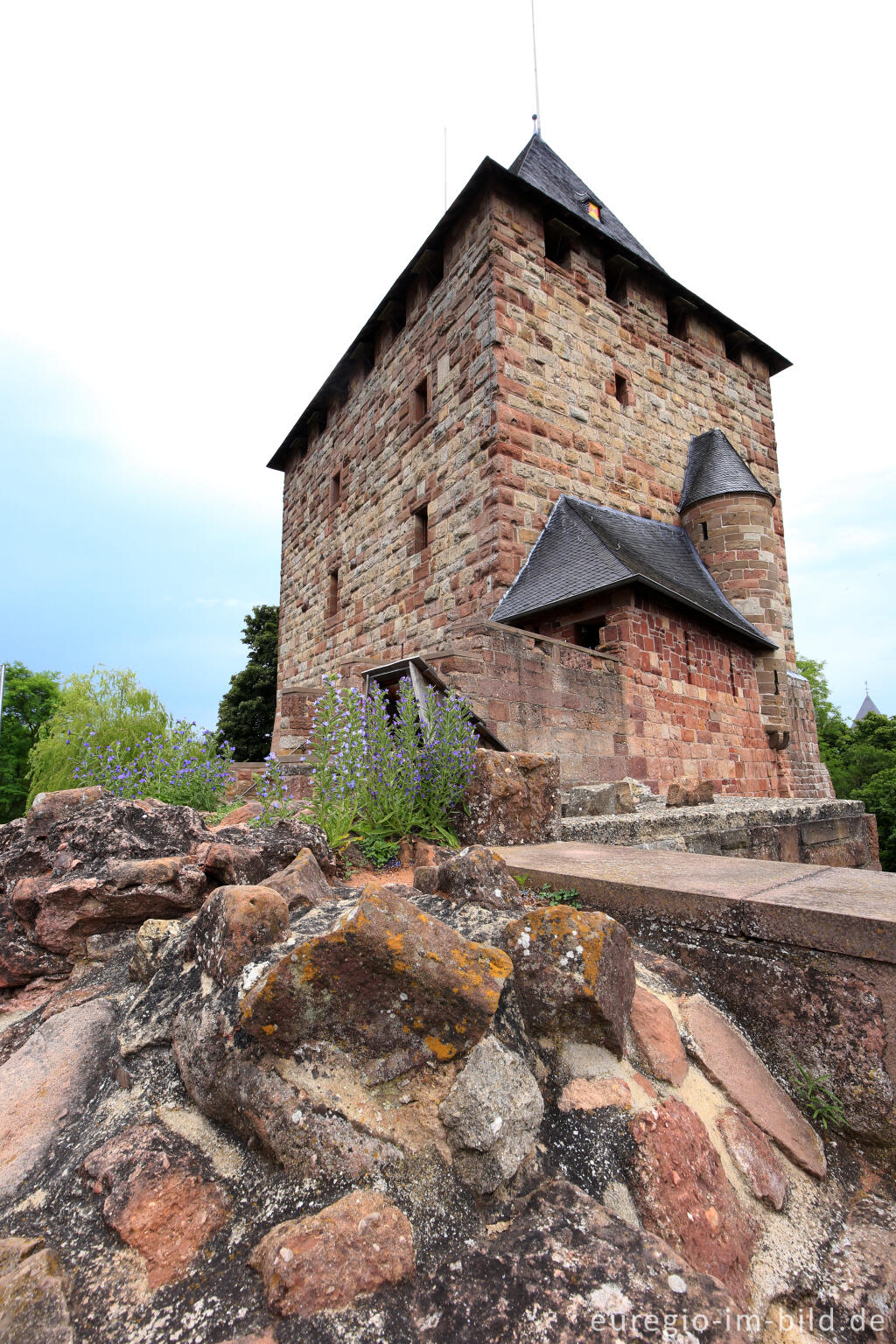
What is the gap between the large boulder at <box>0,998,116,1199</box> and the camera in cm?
147

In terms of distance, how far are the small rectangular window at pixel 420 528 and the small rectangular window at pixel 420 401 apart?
1.69 meters

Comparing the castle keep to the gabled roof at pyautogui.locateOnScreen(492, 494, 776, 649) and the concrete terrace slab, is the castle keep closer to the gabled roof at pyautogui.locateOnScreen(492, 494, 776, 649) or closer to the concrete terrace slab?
the gabled roof at pyautogui.locateOnScreen(492, 494, 776, 649)

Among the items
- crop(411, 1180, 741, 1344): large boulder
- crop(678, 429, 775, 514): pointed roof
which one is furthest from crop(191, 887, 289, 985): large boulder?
crop(678, 429, 775, 514): pointed roof

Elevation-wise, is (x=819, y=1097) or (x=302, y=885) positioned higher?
(x=302, y=885)

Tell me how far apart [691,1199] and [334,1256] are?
0.81m

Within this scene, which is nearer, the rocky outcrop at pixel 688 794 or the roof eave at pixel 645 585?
the rocky outcrop at pixel 688 794

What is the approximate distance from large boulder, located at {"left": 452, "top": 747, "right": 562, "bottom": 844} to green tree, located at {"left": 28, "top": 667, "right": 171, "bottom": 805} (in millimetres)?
14903

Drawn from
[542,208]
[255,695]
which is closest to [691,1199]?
[542,208]

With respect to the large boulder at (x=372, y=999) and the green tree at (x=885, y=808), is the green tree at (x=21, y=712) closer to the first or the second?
the large boulder at (x=372, y=999)

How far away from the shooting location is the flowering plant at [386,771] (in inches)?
131

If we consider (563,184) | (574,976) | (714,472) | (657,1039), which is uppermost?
(563,184)

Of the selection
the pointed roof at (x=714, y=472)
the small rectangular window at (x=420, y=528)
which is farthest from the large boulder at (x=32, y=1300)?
the pointed roof at (x=714, y=472)

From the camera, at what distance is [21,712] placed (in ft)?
100

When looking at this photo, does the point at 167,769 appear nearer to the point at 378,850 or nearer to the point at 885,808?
the point at 378,850
